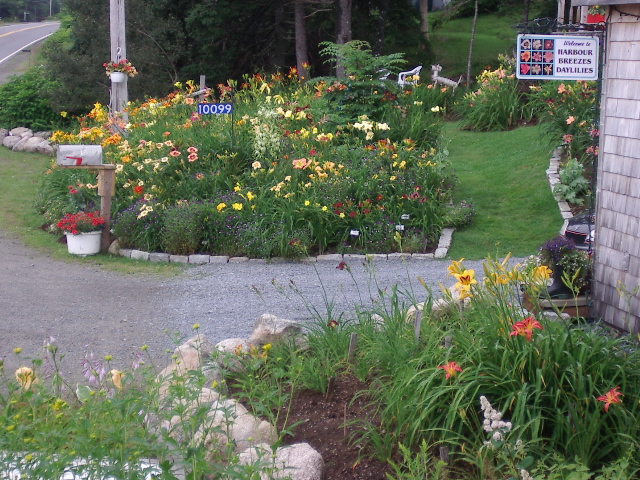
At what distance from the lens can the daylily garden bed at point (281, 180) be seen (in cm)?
916

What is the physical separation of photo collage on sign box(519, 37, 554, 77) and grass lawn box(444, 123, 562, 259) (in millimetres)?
3015

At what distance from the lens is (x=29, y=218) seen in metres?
11.3

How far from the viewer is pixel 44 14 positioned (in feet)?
233

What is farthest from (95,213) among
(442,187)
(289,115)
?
(442,187)

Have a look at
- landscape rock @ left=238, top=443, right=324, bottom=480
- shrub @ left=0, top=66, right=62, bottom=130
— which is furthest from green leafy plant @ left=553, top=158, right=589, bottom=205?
shrub @ left=0, top=66, right=62, bottom=130

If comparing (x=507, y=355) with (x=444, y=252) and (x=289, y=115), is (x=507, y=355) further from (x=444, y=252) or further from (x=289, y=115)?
(x=289, y=115)

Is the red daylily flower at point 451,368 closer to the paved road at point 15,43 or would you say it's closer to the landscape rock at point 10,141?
the landscape rock at point 10,141

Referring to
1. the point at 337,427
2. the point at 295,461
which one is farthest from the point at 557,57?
the point at 295,461

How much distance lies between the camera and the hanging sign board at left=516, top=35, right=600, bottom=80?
5637 mm

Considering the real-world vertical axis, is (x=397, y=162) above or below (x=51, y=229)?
above

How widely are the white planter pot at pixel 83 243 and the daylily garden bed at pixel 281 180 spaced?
350mm

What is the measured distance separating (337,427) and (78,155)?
263 inches

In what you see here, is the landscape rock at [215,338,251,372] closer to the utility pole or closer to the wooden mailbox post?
the wooden mailbox post

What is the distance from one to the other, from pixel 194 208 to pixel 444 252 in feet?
10.3
